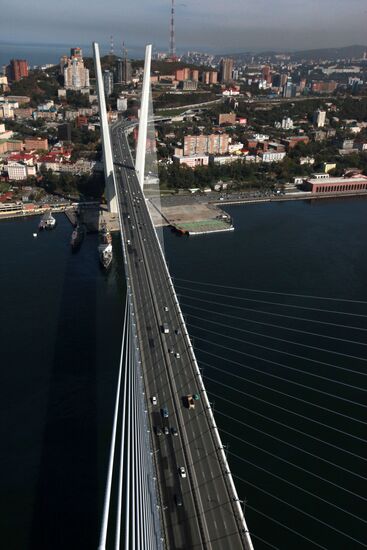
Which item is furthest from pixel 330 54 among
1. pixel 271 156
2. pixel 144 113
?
pixel 144 113

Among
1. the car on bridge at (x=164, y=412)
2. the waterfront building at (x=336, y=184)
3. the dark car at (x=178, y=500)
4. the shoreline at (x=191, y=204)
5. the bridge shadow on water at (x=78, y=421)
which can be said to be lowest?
the bridge shadow on water at (x=78, y=421)

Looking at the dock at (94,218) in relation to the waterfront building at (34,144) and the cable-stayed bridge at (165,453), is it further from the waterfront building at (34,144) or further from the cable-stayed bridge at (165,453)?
the waterfront building at (34,144)

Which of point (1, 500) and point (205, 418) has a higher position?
point (205, 418)

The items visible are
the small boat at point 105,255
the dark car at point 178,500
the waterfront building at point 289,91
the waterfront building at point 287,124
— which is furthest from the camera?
the waterfront building at point 289,91

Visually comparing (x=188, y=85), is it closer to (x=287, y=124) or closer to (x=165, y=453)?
(x=287, y=124)

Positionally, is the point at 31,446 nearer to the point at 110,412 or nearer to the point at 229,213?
the point at 110,412

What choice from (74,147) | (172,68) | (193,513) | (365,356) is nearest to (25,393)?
(193,513)

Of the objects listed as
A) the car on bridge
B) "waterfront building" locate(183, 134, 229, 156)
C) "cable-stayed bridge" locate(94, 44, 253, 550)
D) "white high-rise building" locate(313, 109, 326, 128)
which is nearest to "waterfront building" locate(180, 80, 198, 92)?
"white high-rise building" locate(313, 109, 326, 128)

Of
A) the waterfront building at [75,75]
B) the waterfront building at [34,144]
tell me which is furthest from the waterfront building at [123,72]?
the waterfront building at [34,144]
